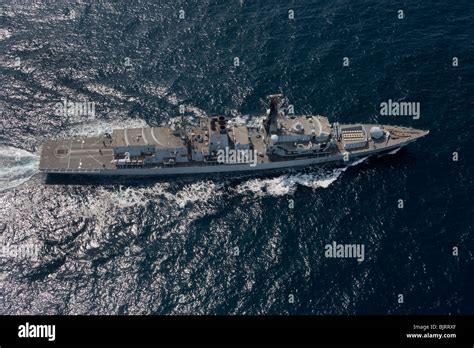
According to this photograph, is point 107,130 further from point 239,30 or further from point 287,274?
point 287,274

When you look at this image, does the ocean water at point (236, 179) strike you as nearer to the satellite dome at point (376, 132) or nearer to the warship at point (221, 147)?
the warship at point (221, 147)

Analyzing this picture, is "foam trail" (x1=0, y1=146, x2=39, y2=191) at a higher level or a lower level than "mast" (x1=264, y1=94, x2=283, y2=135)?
lower

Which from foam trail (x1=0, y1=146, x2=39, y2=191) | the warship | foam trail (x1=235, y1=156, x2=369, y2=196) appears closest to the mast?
the warship

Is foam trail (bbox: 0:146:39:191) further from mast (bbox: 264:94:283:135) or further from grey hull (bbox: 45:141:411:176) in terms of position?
mast (bbox: 264:94:283:135)

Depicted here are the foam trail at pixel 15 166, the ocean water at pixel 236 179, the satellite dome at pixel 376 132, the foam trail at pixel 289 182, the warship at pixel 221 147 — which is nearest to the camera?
the ocean water at pixel 236 179

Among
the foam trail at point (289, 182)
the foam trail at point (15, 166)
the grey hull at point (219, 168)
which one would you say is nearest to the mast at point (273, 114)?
the grey hull at point (219, 168)

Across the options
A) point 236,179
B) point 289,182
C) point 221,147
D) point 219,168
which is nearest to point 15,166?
point 219,168
